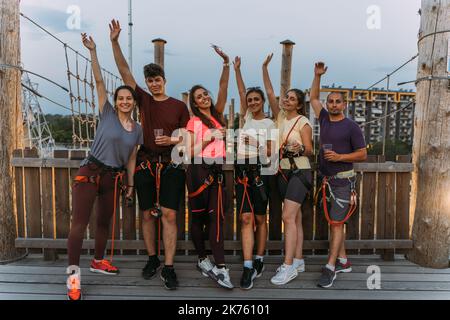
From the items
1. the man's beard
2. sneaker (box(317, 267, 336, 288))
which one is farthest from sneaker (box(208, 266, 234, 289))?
the man's beard

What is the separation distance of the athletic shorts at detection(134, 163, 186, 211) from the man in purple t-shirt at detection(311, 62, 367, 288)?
1.38 metres

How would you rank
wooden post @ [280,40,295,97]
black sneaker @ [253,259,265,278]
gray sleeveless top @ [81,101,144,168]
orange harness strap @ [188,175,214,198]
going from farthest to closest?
wooden post @ [280,40,295,97] → black sneaker @ [253,259,265,278] → orange harness strap @ [188,175,214,198] → gray sleeveless top @ [81,101,144,168]

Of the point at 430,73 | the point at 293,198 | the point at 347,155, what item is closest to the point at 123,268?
the point at 293,198

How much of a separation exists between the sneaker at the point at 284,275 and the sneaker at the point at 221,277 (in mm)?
433

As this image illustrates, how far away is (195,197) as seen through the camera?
10.2ft

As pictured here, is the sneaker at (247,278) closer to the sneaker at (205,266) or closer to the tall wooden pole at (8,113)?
the sneaker at (205,266)

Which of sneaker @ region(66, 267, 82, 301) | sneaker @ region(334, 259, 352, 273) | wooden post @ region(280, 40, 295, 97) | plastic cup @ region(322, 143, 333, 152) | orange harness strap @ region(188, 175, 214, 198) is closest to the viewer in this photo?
sneaker @ region(66, 267, 82, 301)

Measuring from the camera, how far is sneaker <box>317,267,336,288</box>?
3146mm

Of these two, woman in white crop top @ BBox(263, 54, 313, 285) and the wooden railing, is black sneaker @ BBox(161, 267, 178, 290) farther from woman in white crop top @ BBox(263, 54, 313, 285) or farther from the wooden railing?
woman in white crop top @ BBox(263, 54, 313, 285)

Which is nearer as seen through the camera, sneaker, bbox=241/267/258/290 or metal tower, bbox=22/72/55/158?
sneaker, bbox=241/267/258/290
